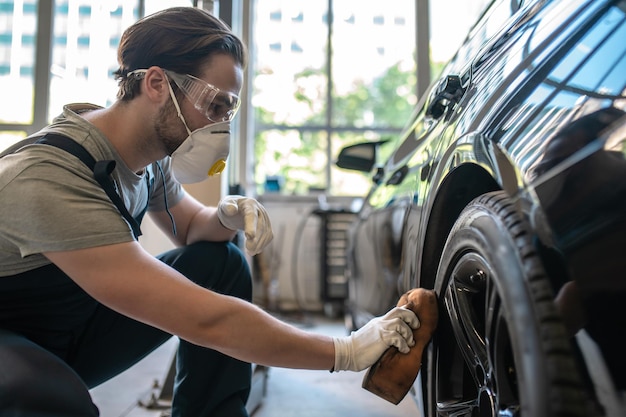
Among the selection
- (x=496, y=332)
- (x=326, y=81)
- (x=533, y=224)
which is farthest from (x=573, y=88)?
(x=326, y=81)

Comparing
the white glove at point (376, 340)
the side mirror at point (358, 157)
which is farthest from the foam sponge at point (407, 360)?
the side mirror at point (358, 157)

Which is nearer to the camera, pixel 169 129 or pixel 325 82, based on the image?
pixel 169 129

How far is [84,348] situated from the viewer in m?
1.12

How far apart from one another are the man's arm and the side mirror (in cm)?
123

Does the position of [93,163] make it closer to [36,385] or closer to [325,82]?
[36,385]

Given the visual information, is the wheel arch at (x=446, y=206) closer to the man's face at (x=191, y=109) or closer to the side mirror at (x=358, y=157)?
the man's face at (x=191, y=109)

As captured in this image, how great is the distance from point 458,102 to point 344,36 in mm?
3832

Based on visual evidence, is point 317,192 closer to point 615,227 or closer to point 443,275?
point 443,275

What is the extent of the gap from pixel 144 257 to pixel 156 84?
41 cm

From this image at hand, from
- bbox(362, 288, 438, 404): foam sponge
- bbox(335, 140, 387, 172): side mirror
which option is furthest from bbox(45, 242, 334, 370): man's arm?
bbox(335, 140, 387, 172): side mirror

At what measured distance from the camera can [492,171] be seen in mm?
628

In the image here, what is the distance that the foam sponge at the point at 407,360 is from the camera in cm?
84

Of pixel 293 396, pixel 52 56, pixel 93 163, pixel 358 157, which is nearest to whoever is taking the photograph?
pixel 93 163

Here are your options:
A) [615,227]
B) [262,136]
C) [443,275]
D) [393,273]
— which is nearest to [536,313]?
[615,227]
